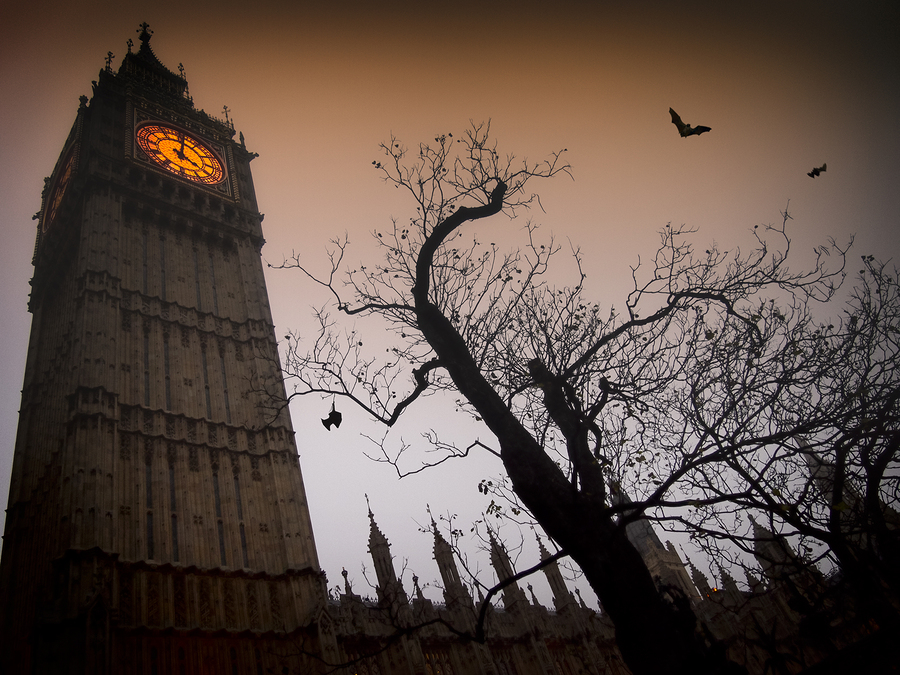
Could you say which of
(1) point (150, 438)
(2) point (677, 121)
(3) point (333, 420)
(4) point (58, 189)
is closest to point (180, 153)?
(4) point (58, 189)

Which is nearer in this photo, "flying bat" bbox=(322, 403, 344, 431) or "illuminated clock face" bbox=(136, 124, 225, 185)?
"flying bat" bbox=(322, 403, 344, 431)

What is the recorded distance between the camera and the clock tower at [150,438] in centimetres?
1850

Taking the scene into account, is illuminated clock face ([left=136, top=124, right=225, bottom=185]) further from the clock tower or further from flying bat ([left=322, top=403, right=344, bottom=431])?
flying bat ([left=322, top=403, right=344, bottom=431])

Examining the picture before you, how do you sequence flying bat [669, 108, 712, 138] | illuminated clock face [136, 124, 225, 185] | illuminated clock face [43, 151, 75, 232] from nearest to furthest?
flying bat [669, 108, 712, 138]
illuminated clock face [43, 151, 75, 232]
illuminated clock face [136, 124, 225, 185]

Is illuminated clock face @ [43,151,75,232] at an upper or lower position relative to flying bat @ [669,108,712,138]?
upper

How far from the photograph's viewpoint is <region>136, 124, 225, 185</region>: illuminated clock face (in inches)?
1447

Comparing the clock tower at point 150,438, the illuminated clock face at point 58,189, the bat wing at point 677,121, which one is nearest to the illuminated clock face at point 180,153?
the clock tower at point 150,438

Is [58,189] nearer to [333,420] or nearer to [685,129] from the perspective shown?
[333,420]

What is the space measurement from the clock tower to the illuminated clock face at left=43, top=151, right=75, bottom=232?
29cm

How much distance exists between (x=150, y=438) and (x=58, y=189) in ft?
79.6

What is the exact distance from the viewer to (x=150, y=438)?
23.5m

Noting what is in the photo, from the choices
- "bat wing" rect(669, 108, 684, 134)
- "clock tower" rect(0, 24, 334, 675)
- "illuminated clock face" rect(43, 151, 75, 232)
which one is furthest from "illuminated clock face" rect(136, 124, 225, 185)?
"bat wing" rect(669, 108, 684, 134)

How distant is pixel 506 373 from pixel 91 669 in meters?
15.6

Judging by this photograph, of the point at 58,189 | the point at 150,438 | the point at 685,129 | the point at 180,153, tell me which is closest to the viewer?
the point at 685,129
